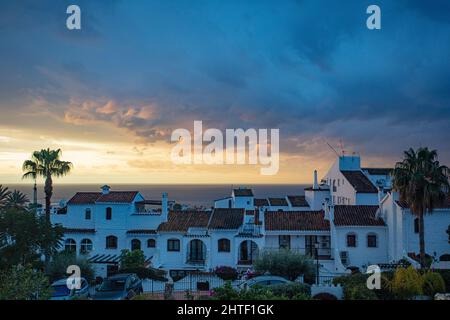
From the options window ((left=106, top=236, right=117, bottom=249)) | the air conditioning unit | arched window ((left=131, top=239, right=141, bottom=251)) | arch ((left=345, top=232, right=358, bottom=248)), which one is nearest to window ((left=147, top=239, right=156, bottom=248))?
arched window ((left=131, top=239, right=141, bottom=251))

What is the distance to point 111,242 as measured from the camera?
33812 millimetres

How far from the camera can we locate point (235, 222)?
3172 cm

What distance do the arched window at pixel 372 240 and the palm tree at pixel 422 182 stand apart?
17.1ft

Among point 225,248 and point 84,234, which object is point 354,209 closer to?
point 225,248

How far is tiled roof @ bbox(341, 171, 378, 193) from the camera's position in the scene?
38469 millimetres

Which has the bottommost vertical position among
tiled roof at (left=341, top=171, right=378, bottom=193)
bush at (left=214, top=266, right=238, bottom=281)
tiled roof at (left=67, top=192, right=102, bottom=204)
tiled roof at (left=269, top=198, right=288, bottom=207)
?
bush at (left=214, top=266, right=238, bottom=281)

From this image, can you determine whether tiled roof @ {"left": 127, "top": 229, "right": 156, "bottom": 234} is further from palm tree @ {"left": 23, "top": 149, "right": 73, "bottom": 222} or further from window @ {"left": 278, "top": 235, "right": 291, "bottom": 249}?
window @ {"left": 278, "top": 235, "right": 291, "bottom": 249}

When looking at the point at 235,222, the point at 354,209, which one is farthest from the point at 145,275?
the point at 354,209

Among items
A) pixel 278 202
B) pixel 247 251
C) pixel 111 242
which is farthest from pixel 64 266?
pixel 278 202

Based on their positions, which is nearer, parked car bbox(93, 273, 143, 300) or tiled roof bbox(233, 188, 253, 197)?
parked car bbox(93, 273, 143, 300)

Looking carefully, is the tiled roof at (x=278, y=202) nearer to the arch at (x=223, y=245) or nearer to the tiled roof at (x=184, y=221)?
the tiled roof at (x=184, y=221)

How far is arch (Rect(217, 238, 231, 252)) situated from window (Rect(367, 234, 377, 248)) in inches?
396

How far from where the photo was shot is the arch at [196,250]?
31.2 m
